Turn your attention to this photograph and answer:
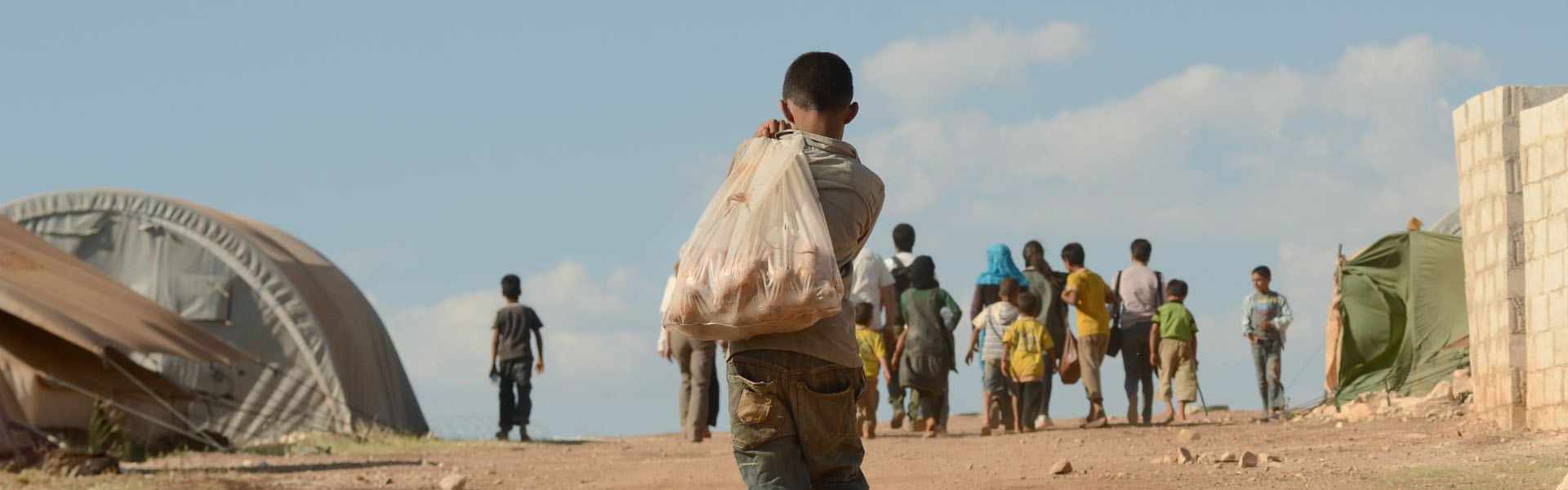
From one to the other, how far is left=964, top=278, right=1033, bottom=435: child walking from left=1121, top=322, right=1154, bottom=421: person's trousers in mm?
1147

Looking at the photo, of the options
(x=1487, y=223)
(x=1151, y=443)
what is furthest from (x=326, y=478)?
(x=1487, y=223)

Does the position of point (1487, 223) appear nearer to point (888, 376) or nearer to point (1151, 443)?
point (1151, 443)

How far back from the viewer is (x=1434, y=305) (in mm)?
13477

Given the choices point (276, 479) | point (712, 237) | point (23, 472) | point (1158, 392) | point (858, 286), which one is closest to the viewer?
point (712, 237)

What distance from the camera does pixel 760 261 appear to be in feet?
12.8

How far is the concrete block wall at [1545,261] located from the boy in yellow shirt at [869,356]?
4.22 meters

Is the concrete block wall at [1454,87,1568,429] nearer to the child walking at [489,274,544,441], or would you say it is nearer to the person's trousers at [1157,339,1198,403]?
the person's trousers at [1157,339,1198,403]

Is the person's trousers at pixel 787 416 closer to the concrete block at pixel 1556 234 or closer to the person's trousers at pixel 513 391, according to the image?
the concrete block at pixel 1556 234

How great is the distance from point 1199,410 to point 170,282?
10.3 metres

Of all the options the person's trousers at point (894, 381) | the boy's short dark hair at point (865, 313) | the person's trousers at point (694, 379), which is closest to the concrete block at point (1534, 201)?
the person's trousers at point (894, 381)

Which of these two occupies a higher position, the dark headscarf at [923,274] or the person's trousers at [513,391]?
the dark headscarf at [923,274]

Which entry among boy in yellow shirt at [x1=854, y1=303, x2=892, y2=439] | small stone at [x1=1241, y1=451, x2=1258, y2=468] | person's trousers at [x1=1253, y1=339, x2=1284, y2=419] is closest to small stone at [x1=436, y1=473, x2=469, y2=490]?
boy in yellow shirt at [x1=854, y1=303, x2=892, y2=439]

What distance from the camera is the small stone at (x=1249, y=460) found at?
8579 millimetres

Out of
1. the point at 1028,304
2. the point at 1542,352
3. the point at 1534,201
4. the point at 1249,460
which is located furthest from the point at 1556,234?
the point at 1028,304
